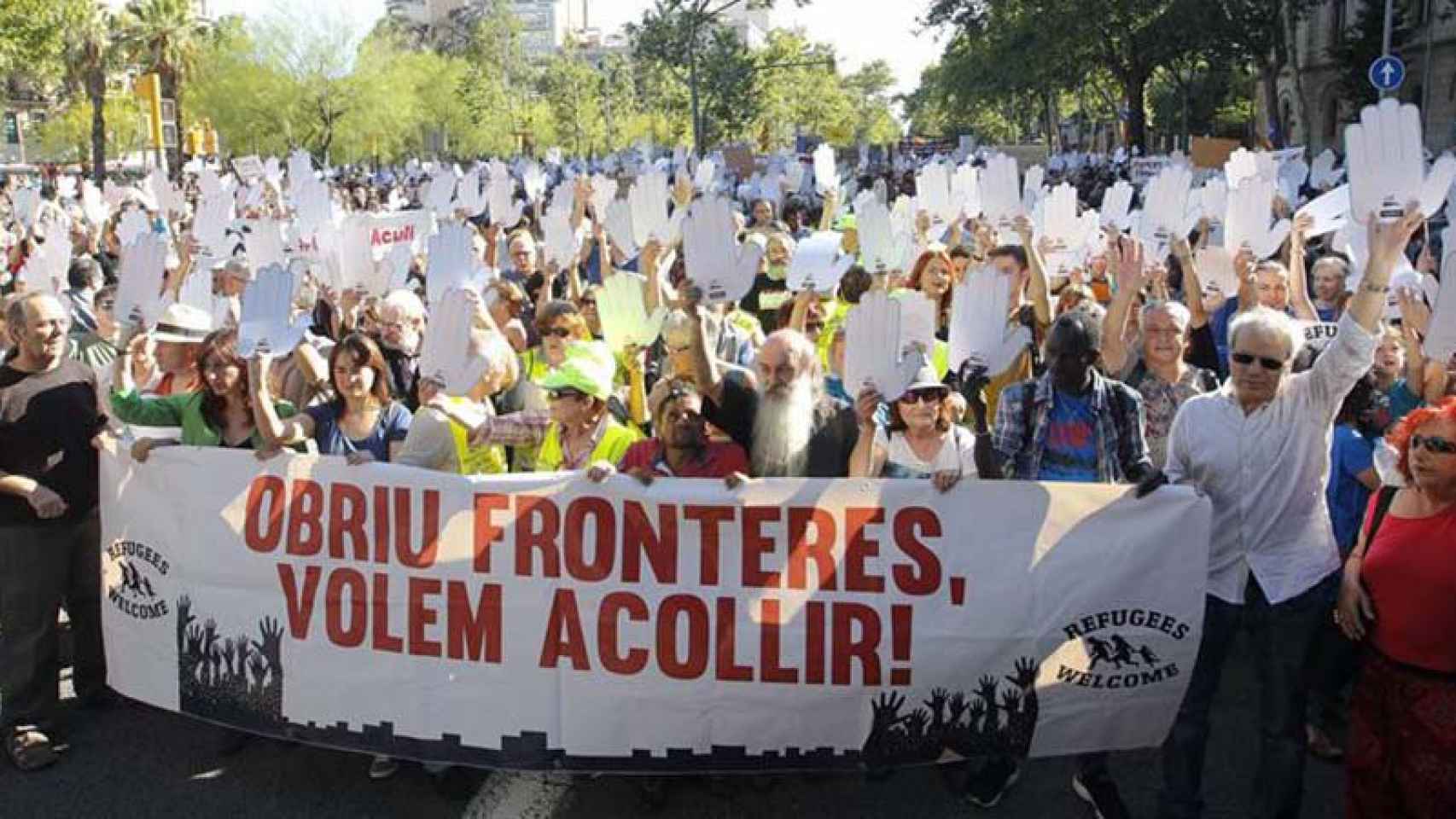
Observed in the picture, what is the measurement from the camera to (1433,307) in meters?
4.04

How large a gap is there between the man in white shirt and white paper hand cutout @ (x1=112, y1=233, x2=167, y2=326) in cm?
379

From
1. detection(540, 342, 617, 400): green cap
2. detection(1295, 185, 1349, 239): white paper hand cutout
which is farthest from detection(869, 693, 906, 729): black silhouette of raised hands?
detection(1295, 185, 1349, 239): white paper hand cutout

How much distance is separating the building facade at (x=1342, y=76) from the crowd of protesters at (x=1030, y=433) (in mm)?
30571

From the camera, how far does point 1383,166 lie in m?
3.89

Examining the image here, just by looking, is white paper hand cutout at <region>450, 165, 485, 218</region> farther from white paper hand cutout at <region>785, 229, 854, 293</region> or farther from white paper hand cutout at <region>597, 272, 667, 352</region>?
white paper hand cutout at <region>597, 272, 667, 352</region>

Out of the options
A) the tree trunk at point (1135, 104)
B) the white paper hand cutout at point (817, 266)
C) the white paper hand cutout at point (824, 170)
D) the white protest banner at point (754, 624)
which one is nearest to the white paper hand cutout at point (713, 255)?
the white paper hand cutout at point (817, 266)

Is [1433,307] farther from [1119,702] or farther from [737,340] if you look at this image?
[737,340]

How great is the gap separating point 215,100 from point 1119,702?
54676mm

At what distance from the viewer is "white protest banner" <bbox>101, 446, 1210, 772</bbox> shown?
397 centimetres

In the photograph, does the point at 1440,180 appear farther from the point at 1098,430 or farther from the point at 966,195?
the point at 966,195

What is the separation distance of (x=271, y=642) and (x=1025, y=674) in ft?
7.70

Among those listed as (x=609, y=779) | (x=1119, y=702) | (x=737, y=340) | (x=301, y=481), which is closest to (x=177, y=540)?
(x=301, y=481)

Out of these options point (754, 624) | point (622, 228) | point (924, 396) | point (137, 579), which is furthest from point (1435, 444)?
point (622, 228)

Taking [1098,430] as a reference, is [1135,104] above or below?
above
